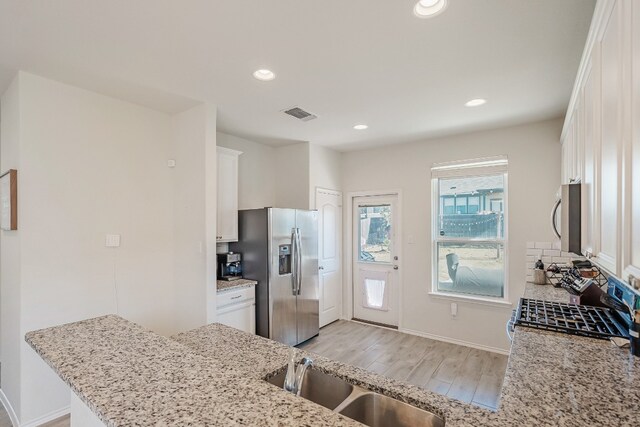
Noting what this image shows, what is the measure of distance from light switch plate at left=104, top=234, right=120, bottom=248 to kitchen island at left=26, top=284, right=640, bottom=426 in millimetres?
1502

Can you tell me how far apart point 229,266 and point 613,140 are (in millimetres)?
3461

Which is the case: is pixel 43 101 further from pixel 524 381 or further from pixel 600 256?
pixel 600 256

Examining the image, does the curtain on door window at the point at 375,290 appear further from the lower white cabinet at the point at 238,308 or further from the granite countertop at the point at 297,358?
the granite countertop at the point at 297,358

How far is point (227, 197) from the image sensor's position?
12.2ft

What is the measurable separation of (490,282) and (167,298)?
3716 millimetres

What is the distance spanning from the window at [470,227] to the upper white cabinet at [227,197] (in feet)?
8.48

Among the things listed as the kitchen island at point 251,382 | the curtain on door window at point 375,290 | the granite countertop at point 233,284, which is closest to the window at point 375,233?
the curtain on door window at point 375,290

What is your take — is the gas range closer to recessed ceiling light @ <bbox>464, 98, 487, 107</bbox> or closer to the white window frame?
the white window frame

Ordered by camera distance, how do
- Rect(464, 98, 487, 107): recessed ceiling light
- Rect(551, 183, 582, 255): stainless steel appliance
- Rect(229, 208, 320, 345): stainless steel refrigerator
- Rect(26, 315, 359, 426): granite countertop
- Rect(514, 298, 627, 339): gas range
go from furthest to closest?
Rect(229, 208, 320, 345): stainless steel refrigerator < Rect(464, 98, 487, 107): recessed ceiling light < Rect(551, 183, 582, 255): stainless steel appliance < Rect(514, 298, 627, 339): gas range < Rect(26, 315, 359, 426): granite countertop

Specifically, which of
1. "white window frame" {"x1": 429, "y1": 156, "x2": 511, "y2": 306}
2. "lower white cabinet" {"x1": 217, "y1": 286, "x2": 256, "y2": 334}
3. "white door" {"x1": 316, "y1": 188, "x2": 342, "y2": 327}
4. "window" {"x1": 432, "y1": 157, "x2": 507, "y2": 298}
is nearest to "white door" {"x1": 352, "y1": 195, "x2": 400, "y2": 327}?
"white door" {"x1": 316, "y1": 188, "x2": 342, "y2": 327}

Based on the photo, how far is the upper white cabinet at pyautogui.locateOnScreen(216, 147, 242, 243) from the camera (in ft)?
12.0

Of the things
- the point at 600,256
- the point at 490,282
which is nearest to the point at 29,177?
the point at 600,256

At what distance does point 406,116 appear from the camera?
11.2ft

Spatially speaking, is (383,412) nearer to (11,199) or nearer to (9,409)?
(11,199)
